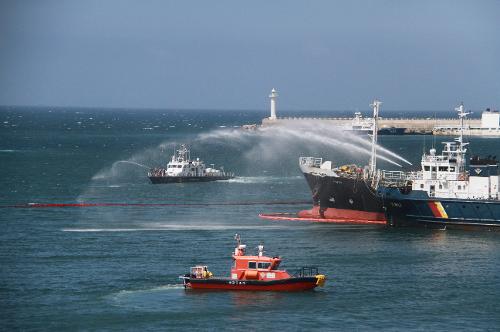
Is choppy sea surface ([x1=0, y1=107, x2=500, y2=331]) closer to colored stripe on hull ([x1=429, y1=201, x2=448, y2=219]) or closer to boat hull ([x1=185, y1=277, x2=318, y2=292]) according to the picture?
boat hull ([x1=185, y1=277, x2=318, y2=292])

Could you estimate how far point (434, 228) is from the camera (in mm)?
88812

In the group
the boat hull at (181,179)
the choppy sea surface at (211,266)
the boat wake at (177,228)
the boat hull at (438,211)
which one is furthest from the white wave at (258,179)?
the boat wake at (177,228)

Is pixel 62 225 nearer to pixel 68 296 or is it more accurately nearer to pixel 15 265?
pixel 15 265

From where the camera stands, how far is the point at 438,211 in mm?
88438

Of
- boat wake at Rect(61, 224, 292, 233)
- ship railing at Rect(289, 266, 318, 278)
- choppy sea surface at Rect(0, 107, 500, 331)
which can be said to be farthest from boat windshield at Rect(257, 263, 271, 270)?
boat wake at Rect(61, 224, 292, 233)

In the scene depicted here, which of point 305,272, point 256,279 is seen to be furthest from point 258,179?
Result: point 256,279

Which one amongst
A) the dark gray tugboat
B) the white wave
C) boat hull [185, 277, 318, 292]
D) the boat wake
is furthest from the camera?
the white wave

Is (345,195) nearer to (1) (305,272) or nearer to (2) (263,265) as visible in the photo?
(1) (305,272)

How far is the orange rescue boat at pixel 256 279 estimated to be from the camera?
61.1 meters

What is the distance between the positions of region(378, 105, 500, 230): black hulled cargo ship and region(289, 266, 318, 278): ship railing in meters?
23.3

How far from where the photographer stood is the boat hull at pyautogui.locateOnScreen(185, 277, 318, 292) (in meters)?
61.1

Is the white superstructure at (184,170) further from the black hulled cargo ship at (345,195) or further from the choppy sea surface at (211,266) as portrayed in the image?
the black hulled cargo ship at (345,195)

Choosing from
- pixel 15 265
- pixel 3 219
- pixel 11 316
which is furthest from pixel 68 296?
pixel 3 219

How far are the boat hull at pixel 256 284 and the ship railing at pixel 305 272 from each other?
107 centimetres
